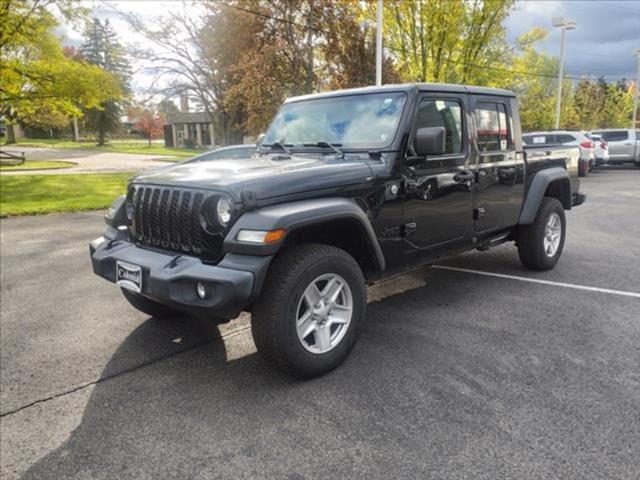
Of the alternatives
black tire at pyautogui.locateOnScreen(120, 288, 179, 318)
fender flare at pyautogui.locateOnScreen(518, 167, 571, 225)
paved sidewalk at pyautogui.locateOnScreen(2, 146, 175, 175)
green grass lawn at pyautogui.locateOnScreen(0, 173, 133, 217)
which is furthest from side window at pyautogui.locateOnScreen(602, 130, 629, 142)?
black tire at pyautogui.locateOnScreen(120, 288, 179, 318)

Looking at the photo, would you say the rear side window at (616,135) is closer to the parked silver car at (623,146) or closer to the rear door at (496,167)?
the parked silver car at (623,146)

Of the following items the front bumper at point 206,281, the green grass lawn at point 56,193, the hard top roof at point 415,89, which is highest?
the hard top roof at point 415,89

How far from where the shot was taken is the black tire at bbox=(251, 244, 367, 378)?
289 cm

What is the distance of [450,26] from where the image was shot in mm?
21016

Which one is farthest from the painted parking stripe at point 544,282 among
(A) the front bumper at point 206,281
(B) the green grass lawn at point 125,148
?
(B) the green grass lawn at point 125,148

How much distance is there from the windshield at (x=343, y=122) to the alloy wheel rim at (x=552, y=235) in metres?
2.64

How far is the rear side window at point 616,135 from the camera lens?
22391 millimetres

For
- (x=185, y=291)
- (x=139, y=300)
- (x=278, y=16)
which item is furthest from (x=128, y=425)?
(x=278, y=16)

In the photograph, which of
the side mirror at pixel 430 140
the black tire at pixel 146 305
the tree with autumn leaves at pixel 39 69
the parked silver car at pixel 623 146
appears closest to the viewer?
the side mirror at pixel 430 140

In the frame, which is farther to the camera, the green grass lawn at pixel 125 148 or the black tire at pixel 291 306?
the green grass lawn at pixel 125 148

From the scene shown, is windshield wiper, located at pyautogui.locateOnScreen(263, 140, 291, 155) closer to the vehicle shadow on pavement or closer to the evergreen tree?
the vehicle shadow on pavement

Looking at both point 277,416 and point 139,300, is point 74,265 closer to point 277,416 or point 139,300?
point 139,300

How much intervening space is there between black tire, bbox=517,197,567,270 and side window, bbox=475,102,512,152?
0.90 meters

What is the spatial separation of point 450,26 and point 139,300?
20.7m
